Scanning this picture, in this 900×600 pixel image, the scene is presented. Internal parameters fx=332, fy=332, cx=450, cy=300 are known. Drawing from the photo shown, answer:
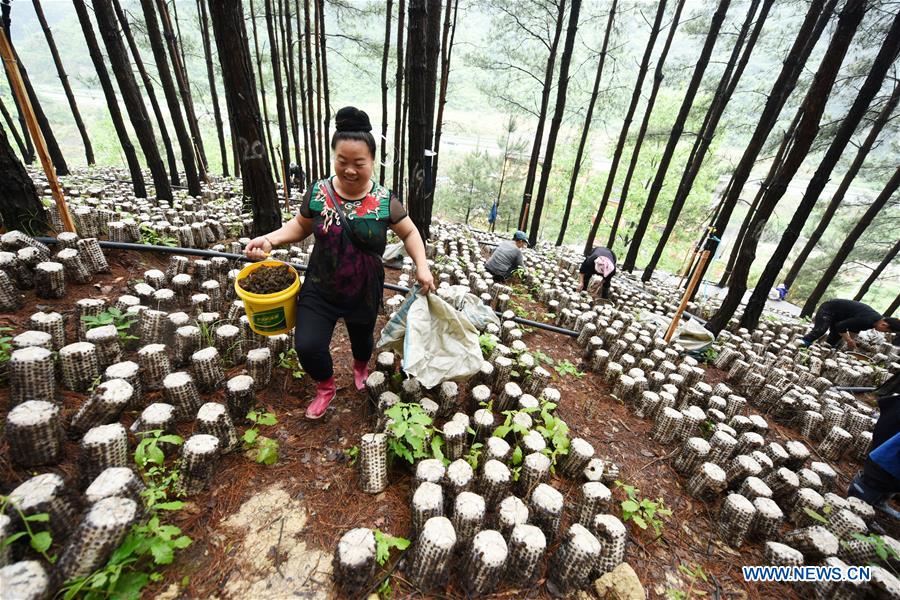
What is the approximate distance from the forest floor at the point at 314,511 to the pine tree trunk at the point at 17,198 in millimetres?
1301

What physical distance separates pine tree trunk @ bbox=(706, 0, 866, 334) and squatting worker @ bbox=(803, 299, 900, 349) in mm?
2055

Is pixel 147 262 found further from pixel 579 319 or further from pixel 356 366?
pixel 579 319

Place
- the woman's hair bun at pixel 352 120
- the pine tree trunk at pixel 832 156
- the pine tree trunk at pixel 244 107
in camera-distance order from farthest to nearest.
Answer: the pine tree trunk at pixel 832 156, the pine tree trunk at pixel 244 107, the woman's hair bun at pixel 352 120

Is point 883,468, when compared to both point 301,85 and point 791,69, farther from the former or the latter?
point 301,85

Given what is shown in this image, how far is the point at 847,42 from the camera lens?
5.09 meters

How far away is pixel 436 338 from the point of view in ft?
8.63

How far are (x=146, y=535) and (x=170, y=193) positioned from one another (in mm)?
8248

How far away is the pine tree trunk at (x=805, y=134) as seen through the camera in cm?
501

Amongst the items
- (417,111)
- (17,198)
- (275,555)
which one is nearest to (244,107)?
(417,111)

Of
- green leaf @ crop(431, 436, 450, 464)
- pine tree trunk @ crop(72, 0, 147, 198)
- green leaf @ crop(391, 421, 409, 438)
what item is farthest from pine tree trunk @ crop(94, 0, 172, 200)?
green leaf @ crop(431, 436, 450, 464)

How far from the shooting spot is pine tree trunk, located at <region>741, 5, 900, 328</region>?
5.37 m

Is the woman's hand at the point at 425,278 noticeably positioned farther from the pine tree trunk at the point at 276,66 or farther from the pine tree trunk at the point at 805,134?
the pine tree trunk at the point at 276,66

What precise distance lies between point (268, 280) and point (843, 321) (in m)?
11.0

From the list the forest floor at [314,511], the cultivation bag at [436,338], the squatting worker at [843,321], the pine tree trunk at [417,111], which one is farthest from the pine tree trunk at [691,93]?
the cultivation bag at [436,338]
